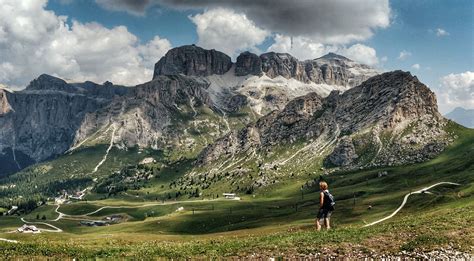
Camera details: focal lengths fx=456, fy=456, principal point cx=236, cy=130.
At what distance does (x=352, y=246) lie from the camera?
151 ft

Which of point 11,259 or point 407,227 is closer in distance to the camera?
point 11,259

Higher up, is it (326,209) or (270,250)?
(326,209)

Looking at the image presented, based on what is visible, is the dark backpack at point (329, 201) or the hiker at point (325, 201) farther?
the dark backpack at point (329, 201)

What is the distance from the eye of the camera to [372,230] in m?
55.1

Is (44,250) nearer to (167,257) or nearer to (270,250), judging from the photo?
(167,257)

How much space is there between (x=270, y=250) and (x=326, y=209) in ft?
28.6

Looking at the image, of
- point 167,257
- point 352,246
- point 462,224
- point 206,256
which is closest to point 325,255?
point 352,246

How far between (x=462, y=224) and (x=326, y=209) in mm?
17347

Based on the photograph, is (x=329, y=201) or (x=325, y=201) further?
(x=325, y=201)

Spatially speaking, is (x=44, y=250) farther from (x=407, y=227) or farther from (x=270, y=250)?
(x=407, y=227)

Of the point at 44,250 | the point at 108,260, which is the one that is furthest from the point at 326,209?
the point at 44,250

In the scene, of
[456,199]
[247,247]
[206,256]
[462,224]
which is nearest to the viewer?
[206,256]

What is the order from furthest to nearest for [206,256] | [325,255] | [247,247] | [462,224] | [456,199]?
[456,199], [462,224], [247,247], [206,256], [325,255]

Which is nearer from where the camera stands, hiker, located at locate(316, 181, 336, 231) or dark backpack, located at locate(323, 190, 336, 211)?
hiker, located at locate(316, 181, 336, 231)
